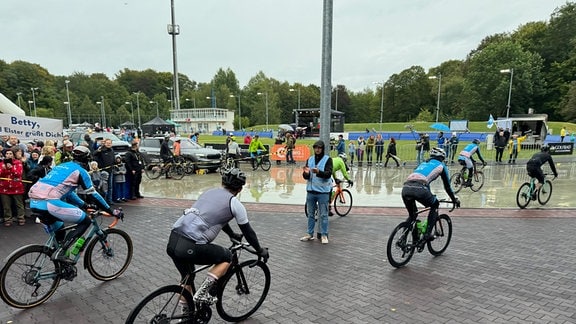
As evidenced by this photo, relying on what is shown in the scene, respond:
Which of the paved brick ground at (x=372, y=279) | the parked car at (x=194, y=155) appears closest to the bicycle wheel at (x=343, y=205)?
the paved brick ground at (x=372, y=279)

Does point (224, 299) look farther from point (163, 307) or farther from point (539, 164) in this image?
point (539, 164)

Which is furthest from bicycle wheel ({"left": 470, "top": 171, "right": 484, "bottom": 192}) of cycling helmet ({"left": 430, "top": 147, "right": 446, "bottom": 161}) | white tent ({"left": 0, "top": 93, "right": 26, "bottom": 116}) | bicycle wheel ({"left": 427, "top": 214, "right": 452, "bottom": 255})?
white tent ({"left": 0, "top": 93, "right": 26, "bottom": 116})

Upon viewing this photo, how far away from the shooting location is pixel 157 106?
328ft

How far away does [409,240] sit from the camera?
18.1 ft

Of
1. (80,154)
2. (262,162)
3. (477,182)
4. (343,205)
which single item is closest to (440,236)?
(343,205)

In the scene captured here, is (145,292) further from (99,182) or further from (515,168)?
(515,168)

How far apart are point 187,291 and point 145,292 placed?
169 cm

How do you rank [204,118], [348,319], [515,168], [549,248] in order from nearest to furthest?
[348,319] < [549,248] < [515,168] < [204,118]

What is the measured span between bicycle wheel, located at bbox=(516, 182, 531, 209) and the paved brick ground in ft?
4.83

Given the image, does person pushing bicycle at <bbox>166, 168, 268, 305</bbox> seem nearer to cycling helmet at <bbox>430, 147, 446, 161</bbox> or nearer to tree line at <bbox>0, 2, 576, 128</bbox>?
cycling helmet at <bbox>430, 147, 446, 161</bbox>

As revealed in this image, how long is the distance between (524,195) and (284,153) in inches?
470

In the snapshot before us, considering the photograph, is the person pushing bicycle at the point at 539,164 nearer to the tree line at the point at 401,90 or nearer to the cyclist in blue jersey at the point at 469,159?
the cyclist in blue jersey at the point at 469,159

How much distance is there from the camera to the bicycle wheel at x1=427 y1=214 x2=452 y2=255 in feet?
19.2

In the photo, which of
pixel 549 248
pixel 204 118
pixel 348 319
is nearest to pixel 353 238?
pixel 348 319
